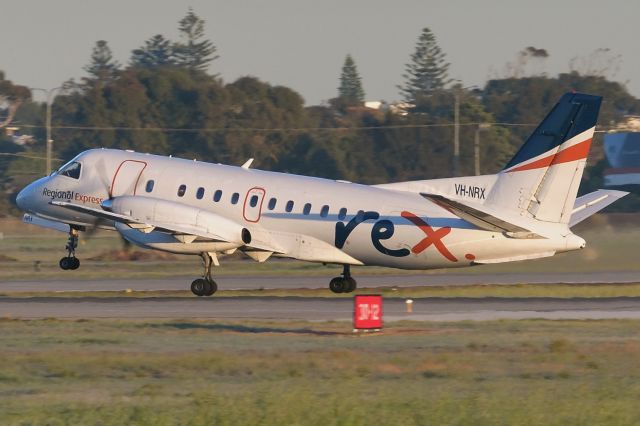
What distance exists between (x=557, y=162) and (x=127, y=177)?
14.1m

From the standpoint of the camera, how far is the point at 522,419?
1714 cm

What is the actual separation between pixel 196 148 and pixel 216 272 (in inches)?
2382

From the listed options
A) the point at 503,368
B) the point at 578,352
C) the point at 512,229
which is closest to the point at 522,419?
the point at 503,368

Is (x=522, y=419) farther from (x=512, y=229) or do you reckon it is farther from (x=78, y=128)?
(x=78, y=128)

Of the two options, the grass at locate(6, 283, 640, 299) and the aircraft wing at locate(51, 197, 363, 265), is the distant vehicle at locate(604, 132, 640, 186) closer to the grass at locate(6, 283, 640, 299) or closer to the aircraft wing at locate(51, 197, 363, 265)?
the grass at locate(6, 283, 640, 299)

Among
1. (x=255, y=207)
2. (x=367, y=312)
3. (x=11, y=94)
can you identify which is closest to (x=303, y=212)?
(x=255, y=207)

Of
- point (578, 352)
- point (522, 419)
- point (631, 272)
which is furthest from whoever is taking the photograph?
point (631, 272)

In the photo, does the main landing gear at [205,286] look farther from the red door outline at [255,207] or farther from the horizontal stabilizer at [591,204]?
the horizontal stabilizer at [591,204]

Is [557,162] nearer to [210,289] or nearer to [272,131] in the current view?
[210,289]

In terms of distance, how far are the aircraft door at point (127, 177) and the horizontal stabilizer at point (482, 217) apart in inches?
429

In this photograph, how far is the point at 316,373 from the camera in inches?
877

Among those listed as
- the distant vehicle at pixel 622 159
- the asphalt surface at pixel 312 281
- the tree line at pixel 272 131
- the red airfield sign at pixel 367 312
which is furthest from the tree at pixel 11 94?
the red airfield sign at pixel 367 312

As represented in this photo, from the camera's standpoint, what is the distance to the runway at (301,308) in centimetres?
3291

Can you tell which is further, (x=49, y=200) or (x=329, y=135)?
(x=329, y=135)
